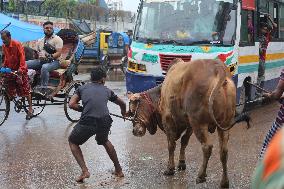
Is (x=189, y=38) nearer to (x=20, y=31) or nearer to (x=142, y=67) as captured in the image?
(x=142, y=67)

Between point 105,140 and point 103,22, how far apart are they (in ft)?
121

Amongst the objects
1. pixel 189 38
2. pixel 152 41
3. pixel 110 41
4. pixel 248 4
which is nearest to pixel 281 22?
pixel 248 4

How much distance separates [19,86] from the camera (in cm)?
960

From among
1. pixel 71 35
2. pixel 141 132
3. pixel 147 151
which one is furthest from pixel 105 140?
pixel 71 35

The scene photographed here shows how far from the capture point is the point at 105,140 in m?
6.11

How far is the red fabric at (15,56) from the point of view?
950cm

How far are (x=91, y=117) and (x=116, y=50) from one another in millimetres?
22003

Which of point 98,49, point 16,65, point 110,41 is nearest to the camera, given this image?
point 16,65

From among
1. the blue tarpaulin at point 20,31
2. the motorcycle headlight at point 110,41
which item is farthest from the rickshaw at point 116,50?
the blue tarpaulin at point 20,31

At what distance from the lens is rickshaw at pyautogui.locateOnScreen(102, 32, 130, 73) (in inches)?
981

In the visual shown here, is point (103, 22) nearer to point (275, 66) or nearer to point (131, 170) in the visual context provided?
point (275, 66)

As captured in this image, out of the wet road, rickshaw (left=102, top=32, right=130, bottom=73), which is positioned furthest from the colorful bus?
rickshaw (left=102, top=32, right=130, bottom=73)

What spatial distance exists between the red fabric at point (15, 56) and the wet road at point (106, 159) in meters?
1.20

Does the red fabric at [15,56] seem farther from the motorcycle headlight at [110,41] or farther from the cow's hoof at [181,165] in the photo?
the motorcycle headlight at [110,41]
